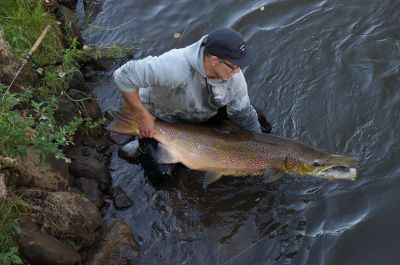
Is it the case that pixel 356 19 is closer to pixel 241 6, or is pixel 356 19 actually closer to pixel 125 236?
pixel 241 6

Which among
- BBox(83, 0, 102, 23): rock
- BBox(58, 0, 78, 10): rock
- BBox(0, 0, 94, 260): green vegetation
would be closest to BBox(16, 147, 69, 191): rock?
BBox(0, 0, 94, 260): green vegetation

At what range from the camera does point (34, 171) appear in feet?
17.3

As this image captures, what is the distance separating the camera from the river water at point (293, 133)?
5398 mm

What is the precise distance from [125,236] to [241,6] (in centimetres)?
502

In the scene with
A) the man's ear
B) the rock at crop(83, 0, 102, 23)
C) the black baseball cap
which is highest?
the black baseball cap

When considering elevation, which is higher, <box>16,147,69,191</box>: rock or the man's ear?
the man's ear

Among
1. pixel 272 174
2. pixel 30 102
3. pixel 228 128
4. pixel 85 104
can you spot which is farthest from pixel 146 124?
pixel 85 104

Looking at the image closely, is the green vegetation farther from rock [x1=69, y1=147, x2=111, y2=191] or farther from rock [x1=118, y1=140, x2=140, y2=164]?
rock [x1=118, y1=140, x2=140, y2=164]

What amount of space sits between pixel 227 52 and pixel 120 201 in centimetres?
228

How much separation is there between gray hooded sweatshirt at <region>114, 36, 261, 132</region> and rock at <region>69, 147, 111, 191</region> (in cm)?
103

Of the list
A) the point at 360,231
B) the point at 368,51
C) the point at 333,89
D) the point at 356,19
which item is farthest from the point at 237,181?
the point at 356,19

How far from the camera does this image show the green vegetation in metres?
4.62

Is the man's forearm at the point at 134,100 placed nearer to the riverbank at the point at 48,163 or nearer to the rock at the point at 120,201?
the riverbank at the point at 48,163

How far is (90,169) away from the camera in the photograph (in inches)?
238
